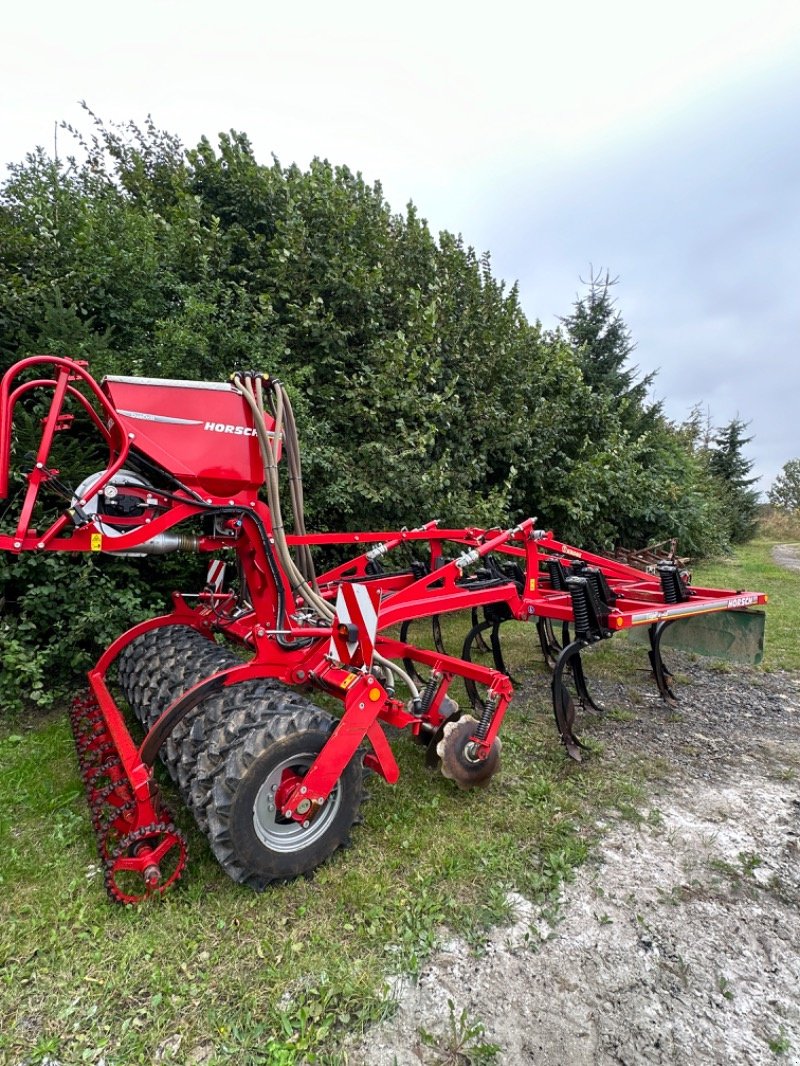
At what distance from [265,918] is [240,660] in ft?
4.83

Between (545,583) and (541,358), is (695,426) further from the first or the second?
(545,583)

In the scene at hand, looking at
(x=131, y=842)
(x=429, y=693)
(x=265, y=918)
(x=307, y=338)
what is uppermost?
(x=307, y=338)

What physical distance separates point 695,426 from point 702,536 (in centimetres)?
1509

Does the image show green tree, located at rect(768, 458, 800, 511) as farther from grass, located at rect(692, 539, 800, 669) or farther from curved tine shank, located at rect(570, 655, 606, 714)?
curved tine shank, located at rect(570, 655, 606, 714)

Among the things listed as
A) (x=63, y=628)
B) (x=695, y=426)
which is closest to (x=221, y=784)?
(x=63, y=628)

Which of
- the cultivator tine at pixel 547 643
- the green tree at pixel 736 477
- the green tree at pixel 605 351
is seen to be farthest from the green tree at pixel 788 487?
the cultivator tine at pixel 547 643

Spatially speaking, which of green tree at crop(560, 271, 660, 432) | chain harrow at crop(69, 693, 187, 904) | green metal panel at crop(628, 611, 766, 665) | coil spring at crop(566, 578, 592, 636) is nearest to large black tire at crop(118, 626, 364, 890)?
chain harrow at crop(69, 693, 187, 904)

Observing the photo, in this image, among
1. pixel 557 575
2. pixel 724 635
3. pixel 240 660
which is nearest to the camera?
pixel 240 660

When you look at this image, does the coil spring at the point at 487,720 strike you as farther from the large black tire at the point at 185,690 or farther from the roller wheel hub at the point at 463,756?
the large black tire at the point at 185,690

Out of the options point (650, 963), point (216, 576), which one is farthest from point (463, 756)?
point (216, 576)

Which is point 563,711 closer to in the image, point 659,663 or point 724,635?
point 659,663

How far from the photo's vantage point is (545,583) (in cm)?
579

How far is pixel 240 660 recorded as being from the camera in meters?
3.48

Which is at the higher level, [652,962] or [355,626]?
[355,626]
